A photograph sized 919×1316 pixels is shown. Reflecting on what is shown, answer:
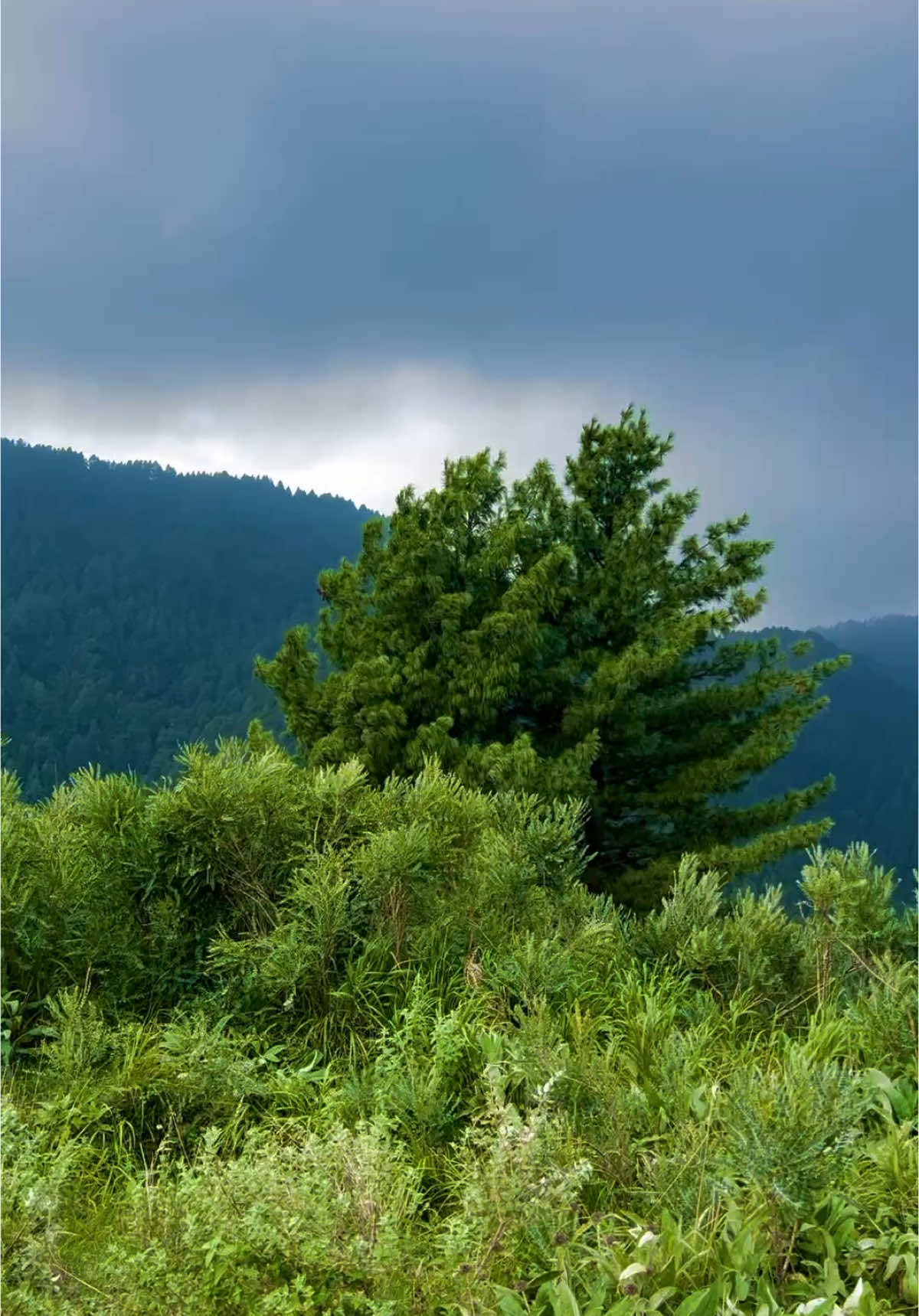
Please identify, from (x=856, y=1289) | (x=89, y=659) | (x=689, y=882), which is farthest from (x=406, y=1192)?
(x=89, y=659)

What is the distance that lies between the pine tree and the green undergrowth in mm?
9470

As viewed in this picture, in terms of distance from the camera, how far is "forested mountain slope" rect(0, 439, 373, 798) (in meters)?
95.6

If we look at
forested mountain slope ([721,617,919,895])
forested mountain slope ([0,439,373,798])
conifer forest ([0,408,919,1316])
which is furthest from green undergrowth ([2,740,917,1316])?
forested mountain slope ([721,617,919,895])

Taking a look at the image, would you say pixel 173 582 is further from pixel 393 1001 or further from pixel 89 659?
pixel 393 1001

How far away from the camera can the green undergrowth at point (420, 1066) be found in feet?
7.77

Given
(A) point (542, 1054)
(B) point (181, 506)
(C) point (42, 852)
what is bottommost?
(A) point (542, 1054)

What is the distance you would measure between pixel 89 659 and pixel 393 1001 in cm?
11732

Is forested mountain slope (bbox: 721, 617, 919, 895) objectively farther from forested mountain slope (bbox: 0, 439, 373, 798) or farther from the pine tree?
the pine tree

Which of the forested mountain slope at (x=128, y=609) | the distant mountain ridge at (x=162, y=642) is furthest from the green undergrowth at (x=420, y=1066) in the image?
the distant mountain ridge at (x=162, y=642)

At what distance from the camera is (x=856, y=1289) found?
228 cm

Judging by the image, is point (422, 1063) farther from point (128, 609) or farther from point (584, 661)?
point (128, 609)

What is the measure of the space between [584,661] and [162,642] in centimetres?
11310

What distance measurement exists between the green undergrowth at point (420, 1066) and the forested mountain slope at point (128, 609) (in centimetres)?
5032

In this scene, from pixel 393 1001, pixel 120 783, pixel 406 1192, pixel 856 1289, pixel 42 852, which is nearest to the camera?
pixel 856 1289
